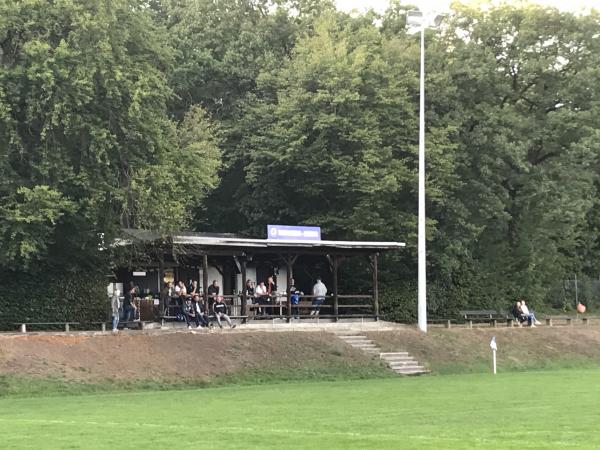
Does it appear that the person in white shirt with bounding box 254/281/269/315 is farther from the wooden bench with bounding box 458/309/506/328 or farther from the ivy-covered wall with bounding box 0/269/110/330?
the wooden bench with bounding box 458/309/506/328

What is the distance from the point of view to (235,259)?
122 feet

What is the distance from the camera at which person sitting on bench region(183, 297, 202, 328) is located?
1276 inches

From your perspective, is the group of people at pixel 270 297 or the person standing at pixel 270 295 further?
the person standing at pixel 270 295

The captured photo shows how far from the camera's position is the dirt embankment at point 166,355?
25.6 metres

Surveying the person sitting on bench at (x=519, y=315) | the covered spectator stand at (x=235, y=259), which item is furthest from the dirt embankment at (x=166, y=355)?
the person sitting on bench at (x=519, y=315)

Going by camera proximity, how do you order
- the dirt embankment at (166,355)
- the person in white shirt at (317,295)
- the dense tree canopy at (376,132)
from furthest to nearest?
the person in white shirt at (317,295)
the dense tree canopy at (376,132)
the dirt embankment at (166,355)

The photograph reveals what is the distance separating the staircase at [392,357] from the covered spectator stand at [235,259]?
3.67 m

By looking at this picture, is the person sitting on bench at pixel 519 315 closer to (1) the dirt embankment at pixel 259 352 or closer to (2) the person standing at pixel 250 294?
(1) the dirt embankment at pixel 259 352

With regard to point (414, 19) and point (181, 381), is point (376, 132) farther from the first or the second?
point (181, 381)

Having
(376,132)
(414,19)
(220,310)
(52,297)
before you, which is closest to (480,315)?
(376,132)

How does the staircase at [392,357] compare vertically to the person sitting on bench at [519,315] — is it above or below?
below

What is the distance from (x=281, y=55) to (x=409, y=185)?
12.3 meters

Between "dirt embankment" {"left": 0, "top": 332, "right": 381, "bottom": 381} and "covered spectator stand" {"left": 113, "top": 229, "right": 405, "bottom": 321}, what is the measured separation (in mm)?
4110

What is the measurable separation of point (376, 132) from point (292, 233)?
26.1 feet
